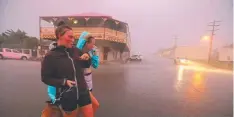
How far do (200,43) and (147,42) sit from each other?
0.73m

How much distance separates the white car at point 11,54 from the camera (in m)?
2.95

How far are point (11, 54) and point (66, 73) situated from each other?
1.87 meters

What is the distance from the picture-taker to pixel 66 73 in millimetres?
1500

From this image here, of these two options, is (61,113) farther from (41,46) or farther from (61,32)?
(41,46)

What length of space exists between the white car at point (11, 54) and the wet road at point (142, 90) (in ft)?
0.25

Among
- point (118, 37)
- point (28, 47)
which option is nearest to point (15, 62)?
point (28, 47)

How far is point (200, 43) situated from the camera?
2.97 meters

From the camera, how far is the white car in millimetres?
2953

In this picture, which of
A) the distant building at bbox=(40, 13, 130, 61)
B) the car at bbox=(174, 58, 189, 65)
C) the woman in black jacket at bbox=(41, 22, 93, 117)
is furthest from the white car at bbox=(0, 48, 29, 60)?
the car at bbox=(174, 58, 189, 65)

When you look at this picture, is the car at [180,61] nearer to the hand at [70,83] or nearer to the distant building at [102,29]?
the distant building at [102,29]

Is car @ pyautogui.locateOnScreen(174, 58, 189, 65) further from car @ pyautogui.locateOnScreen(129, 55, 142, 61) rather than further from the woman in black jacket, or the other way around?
the woman in black jacket

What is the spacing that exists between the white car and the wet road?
78mm

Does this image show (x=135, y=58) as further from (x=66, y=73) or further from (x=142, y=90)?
(x=66, y=73)

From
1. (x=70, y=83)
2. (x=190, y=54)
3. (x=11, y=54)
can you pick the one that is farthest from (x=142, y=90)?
(x=11, y=54)
